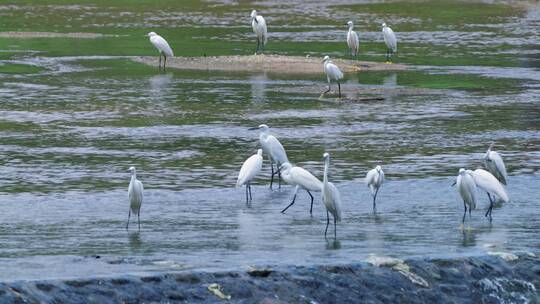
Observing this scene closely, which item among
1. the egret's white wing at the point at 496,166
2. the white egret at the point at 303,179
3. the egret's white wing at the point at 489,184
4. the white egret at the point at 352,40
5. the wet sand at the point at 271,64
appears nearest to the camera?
the white egret at the point at 303,179

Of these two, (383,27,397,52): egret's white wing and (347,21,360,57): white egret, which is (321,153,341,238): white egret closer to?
(347,21,360,57): white egret

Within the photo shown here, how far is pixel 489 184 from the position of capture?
55.4 feet

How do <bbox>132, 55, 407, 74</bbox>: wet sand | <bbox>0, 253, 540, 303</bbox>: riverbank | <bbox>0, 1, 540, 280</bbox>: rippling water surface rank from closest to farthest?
<bbox>0, 253, 540, 303</bbox>: riverbank → <bbox>0, 1, 540, 280</bbox>: rippling water surface → <bbox>132, 55, 407, 74</bbox>: wet sand

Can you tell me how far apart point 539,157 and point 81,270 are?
37.5 feet

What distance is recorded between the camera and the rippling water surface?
1459cm

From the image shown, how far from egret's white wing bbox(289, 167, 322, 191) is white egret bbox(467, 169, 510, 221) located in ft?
6.41

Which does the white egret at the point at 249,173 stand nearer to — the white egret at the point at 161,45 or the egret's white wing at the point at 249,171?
the egret's white wing at the point at 249,171

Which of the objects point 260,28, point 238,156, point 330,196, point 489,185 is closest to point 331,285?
point 330,196

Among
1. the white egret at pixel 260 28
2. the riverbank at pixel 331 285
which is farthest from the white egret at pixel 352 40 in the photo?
the riverbank at pixel 331 285

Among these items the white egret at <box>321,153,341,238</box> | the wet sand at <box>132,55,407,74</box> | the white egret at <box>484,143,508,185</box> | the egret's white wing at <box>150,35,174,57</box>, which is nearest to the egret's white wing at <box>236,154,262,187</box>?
the white egret at <box>321,153,341,238</box>

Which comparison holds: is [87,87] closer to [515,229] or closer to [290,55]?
[290,55]

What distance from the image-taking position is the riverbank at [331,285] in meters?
11.7

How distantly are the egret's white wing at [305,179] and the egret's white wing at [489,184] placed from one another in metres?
1.93

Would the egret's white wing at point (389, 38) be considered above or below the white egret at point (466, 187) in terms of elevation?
below
